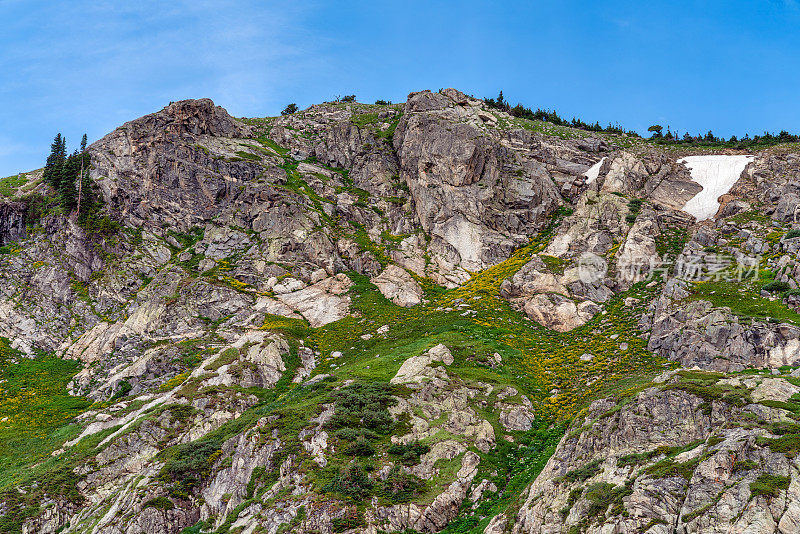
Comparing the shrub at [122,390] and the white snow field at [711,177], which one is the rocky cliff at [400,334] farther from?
the white snow field at [711,177]

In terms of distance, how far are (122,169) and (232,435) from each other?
63.1 metres

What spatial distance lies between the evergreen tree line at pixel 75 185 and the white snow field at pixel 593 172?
79922mm

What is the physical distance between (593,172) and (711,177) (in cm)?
1739

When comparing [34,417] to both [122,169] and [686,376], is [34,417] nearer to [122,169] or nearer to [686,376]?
[122,169]

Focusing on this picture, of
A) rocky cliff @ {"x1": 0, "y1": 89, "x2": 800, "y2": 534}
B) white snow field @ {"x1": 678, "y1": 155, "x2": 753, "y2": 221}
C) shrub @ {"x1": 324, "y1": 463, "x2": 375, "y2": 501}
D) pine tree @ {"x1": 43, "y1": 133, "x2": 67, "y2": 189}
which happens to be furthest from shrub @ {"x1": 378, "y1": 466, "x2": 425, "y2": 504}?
pine tree @ {"x1": 43, "y1": 133, "x2": 67, "y2": 189}

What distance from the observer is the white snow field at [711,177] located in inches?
2881

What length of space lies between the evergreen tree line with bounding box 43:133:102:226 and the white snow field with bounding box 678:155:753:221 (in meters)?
90.7

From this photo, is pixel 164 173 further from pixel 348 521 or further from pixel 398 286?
pixel 348 521

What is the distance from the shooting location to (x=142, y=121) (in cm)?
9069

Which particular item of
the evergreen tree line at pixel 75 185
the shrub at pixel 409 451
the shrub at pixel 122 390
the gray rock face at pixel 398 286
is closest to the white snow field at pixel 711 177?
the gray rock face at pixel 398 286

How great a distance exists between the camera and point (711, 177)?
78.9 m

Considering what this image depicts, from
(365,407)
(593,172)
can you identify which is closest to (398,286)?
(365,407)

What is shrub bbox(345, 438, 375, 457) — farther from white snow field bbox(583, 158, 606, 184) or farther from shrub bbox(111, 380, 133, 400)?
white snow field bbox(583, 158, 606, 184)

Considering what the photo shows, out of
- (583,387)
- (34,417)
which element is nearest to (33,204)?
(34,417)
